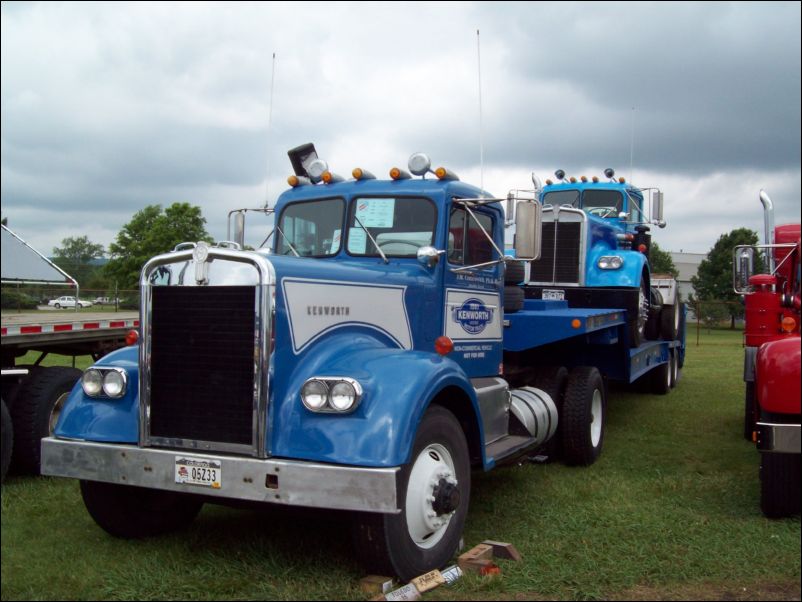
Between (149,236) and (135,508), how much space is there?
1461 inches

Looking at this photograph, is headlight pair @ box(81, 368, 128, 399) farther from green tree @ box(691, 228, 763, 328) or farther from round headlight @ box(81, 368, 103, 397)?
green tree @ box(691, 228, 763, 328)

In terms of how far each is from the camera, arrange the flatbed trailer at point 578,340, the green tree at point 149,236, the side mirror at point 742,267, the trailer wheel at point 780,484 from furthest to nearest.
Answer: the green tree at point 149,236
the side mirror at point 742,267
the flatbed trailer at point 578,340
the trailer wheel at point 780,484

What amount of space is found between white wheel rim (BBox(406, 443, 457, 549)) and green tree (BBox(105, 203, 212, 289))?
1401 inches

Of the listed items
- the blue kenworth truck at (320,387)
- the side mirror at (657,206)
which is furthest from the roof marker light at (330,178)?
the side mirror at (657,206)

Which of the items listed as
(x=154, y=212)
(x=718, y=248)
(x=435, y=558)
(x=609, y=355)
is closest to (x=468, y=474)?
(x=435, y=558)

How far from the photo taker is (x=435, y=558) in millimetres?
4508

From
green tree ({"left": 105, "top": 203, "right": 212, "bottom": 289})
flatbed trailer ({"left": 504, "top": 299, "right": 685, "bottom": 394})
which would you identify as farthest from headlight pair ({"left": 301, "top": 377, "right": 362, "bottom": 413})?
green tree ({"left": 105, "top": 203, "right": 212, "bottom": 289})

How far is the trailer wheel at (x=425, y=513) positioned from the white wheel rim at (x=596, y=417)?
3.30 metres

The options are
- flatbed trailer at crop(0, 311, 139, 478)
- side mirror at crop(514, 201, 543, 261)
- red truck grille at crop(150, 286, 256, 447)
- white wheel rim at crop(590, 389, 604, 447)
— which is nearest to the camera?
red truck grille at crop(150, 286, 256, 447)

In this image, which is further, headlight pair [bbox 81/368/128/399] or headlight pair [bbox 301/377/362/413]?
headlight pair [bbox 81/368/128/399]

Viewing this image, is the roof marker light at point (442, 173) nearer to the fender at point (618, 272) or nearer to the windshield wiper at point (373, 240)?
the windshield wiper at point (373, 240)

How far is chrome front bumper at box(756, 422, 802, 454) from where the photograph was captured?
482cm

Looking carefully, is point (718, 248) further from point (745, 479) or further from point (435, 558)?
point (435, 558)

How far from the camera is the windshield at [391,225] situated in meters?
5.57
